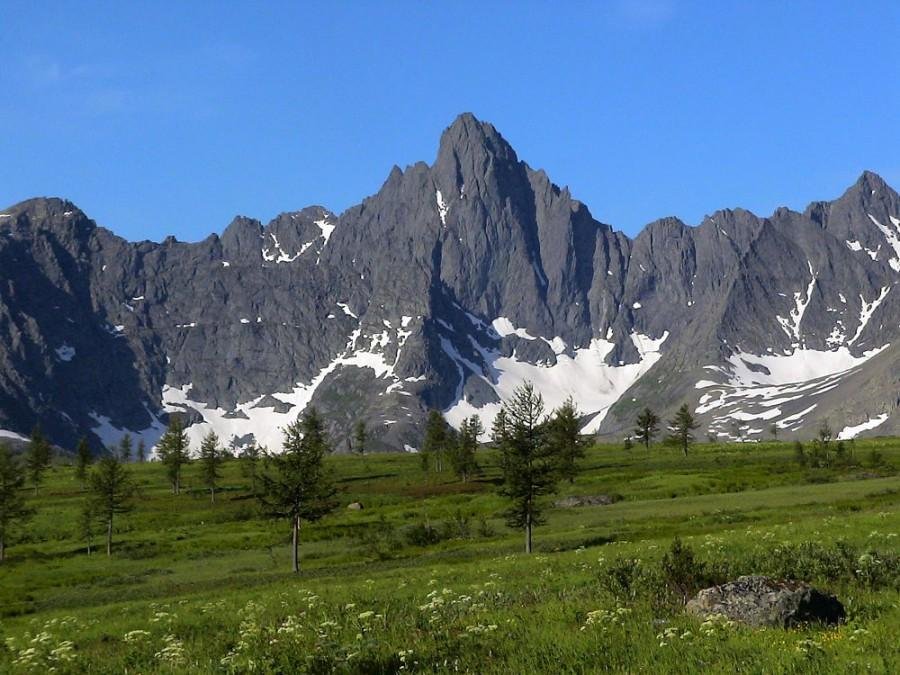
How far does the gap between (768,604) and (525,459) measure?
4065 centimetres

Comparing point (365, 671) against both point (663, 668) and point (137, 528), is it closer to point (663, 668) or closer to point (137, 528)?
point (663, 668)

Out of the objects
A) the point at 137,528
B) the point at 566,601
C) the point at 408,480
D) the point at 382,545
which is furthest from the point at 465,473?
the point at 566,601

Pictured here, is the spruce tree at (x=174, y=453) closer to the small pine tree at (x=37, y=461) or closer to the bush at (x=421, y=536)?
the small pine tree at (x=37, y=461)

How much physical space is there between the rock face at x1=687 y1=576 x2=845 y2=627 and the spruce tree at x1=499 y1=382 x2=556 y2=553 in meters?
→ 37.1

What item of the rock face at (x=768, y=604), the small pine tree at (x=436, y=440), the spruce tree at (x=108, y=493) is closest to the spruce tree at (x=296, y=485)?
the spruce tree at (x=108, y=493)

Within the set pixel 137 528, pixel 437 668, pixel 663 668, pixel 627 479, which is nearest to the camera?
pixel 663 668

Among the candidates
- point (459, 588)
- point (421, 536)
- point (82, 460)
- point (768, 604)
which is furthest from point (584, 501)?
point (82, 460)

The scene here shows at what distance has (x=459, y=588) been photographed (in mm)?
25953

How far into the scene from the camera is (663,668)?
38.5 ft

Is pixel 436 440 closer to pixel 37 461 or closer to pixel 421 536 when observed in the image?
pixel 37 461

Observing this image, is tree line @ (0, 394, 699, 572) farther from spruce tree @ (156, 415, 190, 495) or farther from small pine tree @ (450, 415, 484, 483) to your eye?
spruce tree @ (156, 415, 190, 495)

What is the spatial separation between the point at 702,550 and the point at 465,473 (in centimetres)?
9418

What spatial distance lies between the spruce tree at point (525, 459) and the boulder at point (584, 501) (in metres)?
25.0

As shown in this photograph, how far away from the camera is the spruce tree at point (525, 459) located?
53.8 meters
